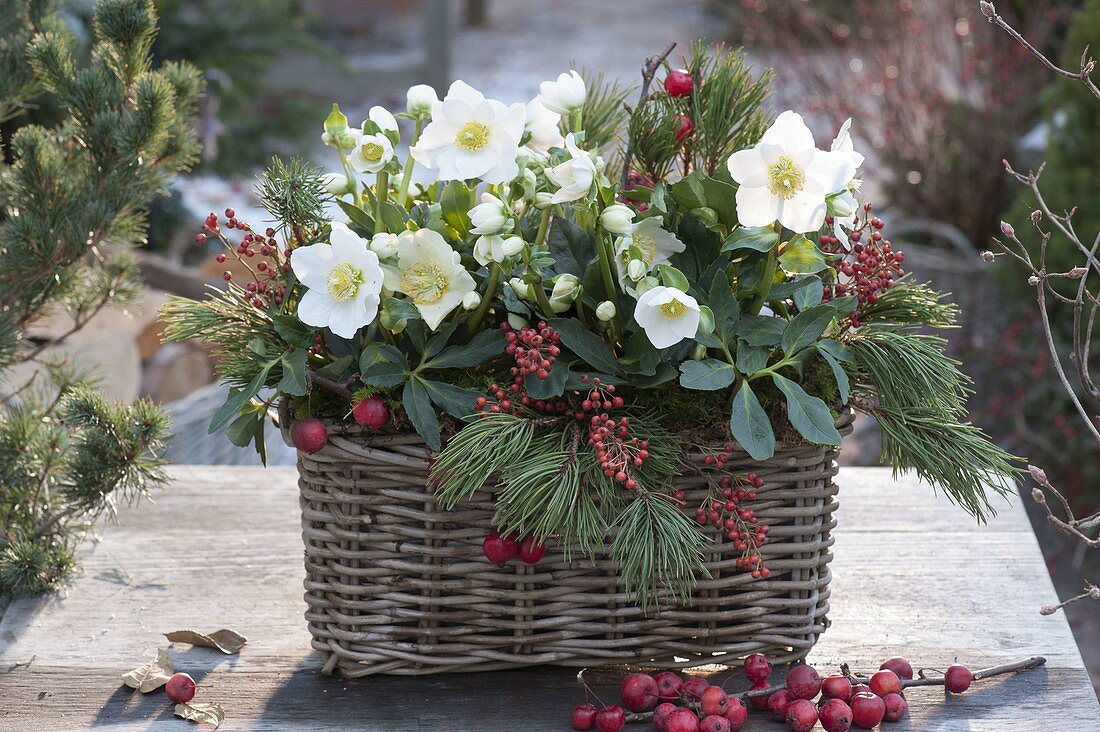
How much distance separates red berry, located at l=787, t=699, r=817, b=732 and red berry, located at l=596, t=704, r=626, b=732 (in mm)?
132

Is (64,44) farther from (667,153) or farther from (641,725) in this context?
(641,725)

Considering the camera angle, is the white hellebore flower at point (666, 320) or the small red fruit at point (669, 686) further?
the small red fruit at point (669, 686)

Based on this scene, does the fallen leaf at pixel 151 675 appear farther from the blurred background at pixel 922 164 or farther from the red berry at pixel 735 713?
the blurred background at pixel 922 164

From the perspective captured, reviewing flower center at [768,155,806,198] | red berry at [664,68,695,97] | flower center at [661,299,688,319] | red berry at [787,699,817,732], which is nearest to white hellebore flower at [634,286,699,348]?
flower center at [661,299,688,319]

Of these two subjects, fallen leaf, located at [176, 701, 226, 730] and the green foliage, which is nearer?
fallen leaf, located at [176, 701, 226, 730]

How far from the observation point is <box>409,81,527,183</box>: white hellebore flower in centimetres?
84

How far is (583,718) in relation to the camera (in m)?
0.90

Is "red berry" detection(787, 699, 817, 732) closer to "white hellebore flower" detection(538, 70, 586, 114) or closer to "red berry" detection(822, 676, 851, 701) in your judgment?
"red berry" detection(822, 676, 851, 701)

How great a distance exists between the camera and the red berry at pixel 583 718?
903 mm

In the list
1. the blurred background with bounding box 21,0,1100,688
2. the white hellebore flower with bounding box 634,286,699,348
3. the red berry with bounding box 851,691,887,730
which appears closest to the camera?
the white hellebore flower with bounding box 634,286,699,348

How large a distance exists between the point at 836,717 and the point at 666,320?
34 centimetres

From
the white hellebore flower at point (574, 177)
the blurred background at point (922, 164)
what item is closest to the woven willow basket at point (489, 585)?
the white hellebore flower at point (574, 177)

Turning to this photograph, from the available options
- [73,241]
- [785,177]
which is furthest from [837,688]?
[73,241]

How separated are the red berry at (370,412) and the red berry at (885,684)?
454 mm
